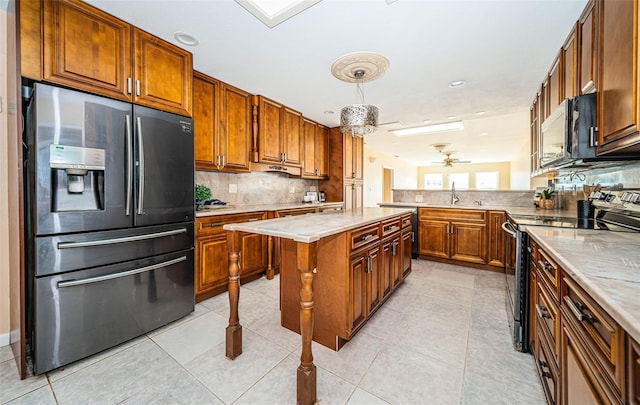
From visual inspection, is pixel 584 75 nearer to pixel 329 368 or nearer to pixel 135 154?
pixel 329 368

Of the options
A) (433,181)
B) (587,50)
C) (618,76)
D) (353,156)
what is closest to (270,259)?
(353,156)

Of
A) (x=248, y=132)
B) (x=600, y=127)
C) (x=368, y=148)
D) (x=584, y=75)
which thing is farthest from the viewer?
(x=368, y=148)

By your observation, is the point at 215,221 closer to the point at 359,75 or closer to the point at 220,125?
the point at 220,125

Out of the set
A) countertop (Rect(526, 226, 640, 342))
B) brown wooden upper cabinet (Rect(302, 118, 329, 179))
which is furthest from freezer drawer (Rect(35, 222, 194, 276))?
brown wooden upper cabinet (Rect(302, 118, 329, 179))

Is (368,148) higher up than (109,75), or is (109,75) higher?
(368,148)

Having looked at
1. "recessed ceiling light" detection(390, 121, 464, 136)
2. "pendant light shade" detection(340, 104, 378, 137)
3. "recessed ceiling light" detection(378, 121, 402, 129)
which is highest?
"recessed ceiling light" detection(390, 121, 464, 136)

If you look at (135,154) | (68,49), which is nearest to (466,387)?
(135,154)

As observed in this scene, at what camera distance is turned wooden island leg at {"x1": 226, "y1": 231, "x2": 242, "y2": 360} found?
161cm

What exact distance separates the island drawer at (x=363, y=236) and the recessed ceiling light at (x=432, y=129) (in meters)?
3.51

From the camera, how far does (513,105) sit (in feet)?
11.5

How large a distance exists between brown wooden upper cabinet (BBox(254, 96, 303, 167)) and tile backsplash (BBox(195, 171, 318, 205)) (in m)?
0.42

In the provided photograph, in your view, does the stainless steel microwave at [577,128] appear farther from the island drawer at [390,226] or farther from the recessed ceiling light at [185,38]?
the recessed ceiling light at [185,38]

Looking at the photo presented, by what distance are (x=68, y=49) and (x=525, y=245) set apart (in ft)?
10.6

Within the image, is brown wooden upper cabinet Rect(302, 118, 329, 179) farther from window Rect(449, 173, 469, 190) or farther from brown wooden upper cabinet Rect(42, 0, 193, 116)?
window Rect(449, 173, 469, 190)
